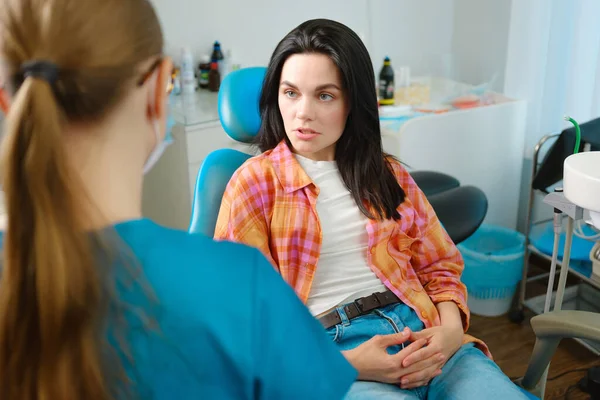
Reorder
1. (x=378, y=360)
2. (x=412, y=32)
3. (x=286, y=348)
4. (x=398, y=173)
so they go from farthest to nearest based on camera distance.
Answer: (x=412, y=32) → (x=398, y=173) → (x=378, y=360) → (x=286, y=348)

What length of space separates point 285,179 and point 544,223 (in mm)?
1576

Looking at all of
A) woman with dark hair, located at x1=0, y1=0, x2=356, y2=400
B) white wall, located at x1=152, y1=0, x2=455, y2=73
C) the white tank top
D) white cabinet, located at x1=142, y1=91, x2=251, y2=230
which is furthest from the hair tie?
white wall, located at x1=152, y1=0, x2=455, y2=73

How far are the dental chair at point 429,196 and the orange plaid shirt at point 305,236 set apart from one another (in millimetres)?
104

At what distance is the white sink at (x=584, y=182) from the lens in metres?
1.24

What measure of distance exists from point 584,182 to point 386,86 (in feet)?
4.81

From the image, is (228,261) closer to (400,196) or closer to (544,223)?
(400,196)

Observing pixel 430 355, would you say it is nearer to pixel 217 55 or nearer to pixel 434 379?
pixel 434 379

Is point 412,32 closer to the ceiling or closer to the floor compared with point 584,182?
closer to the ceiling

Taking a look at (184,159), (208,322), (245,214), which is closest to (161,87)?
(208,322)

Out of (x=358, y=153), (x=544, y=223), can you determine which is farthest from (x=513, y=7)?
(x=358, y=153)

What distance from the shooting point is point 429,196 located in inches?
73.7

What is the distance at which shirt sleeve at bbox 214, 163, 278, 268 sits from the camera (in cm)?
135

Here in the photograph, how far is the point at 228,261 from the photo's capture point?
686 mm

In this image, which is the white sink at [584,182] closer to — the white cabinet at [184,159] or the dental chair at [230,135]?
the dental chair at [230,135]
